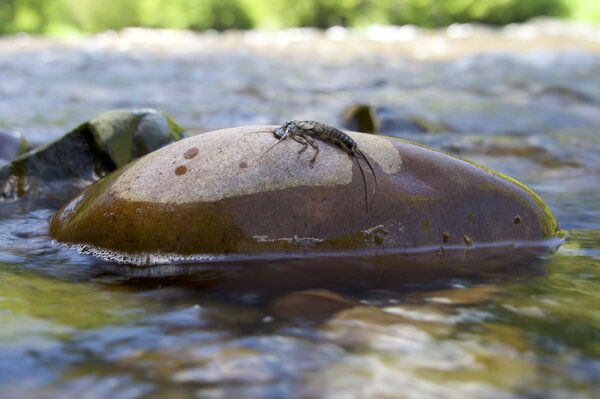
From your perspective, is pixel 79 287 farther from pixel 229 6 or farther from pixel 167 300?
pixel 229 6

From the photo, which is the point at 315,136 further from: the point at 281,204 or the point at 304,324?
the point at 304,324

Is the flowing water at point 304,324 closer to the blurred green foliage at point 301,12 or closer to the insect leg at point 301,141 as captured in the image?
the insect leg at point 301,141

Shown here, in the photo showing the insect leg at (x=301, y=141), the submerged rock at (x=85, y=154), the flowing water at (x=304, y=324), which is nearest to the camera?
the flowing water at (x=304, y=324)

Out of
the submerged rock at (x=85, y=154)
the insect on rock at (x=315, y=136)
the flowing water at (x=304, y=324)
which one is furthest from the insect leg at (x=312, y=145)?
the submerged rock at (x=85, y=154)

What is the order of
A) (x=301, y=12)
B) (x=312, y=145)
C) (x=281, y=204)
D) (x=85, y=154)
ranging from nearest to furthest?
(x=281, y=204), (x=312, y=145), (x=85, y=154), (x=301, y=12)

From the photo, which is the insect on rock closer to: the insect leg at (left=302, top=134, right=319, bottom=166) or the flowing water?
the insect leg at (left=302, top=134, right=319, bottom=166)

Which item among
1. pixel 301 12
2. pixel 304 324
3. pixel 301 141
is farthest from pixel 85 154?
pixel 301 12
